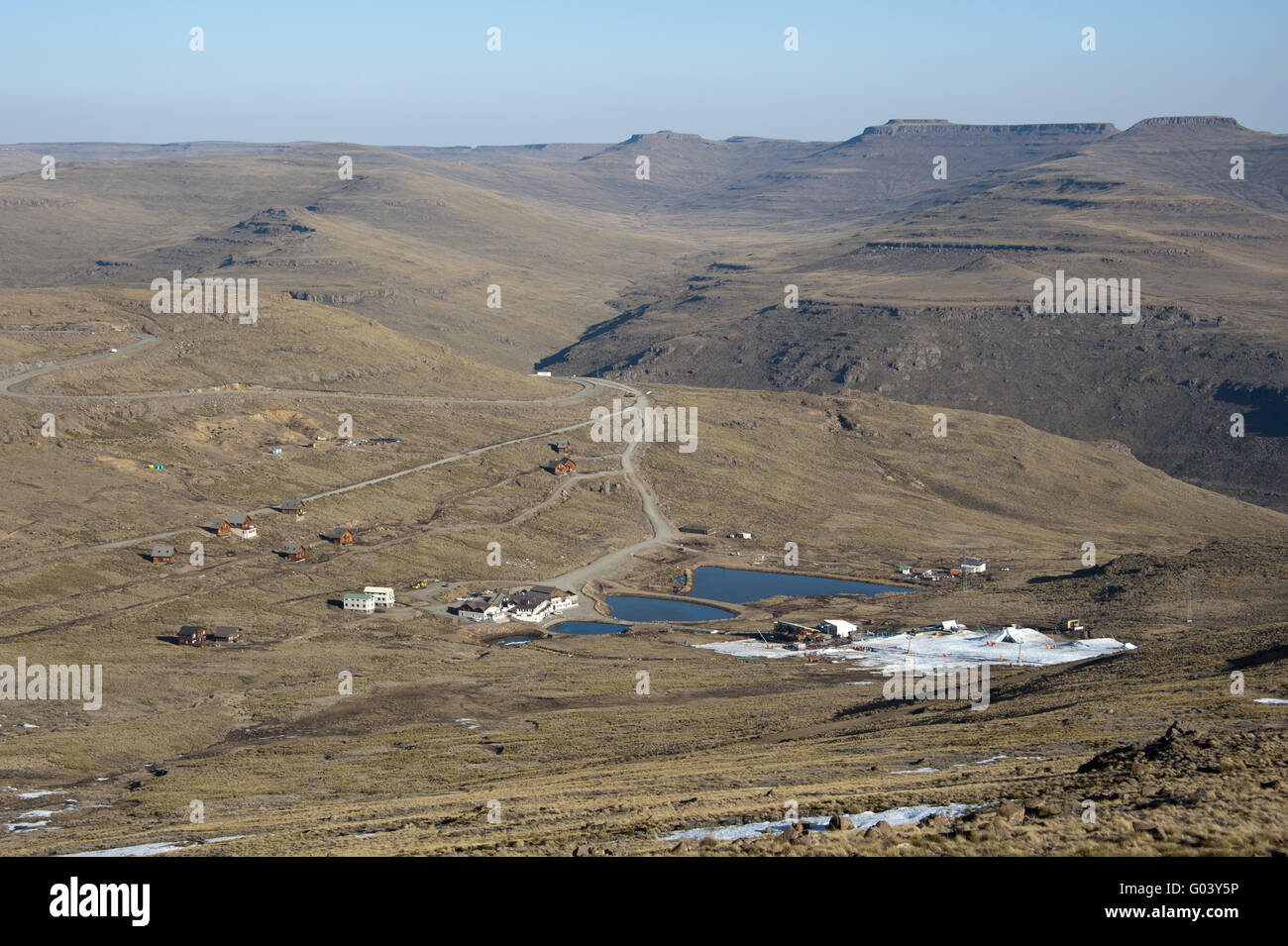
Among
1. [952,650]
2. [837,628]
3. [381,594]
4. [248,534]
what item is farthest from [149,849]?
[248,534]

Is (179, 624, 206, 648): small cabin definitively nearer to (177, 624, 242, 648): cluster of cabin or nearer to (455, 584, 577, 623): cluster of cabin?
(177, 624, 242, 648): cluster of cabin

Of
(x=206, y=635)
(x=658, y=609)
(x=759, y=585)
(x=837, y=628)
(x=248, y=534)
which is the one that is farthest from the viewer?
(x=759, y=585)

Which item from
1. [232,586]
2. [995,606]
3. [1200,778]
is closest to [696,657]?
[995,606]

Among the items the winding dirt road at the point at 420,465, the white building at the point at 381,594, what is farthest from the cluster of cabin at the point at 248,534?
the white building at the point at 381,594

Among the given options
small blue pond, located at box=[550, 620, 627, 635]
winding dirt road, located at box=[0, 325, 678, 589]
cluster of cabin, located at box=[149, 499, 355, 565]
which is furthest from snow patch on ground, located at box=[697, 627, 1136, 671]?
cluster of cabin, located at box=[149, 499, 355, 565]

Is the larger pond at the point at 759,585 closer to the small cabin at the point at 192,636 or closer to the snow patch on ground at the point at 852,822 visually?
the small cabin at the point at 192,636

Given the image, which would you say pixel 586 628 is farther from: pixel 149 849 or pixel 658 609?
pixel 149 849
